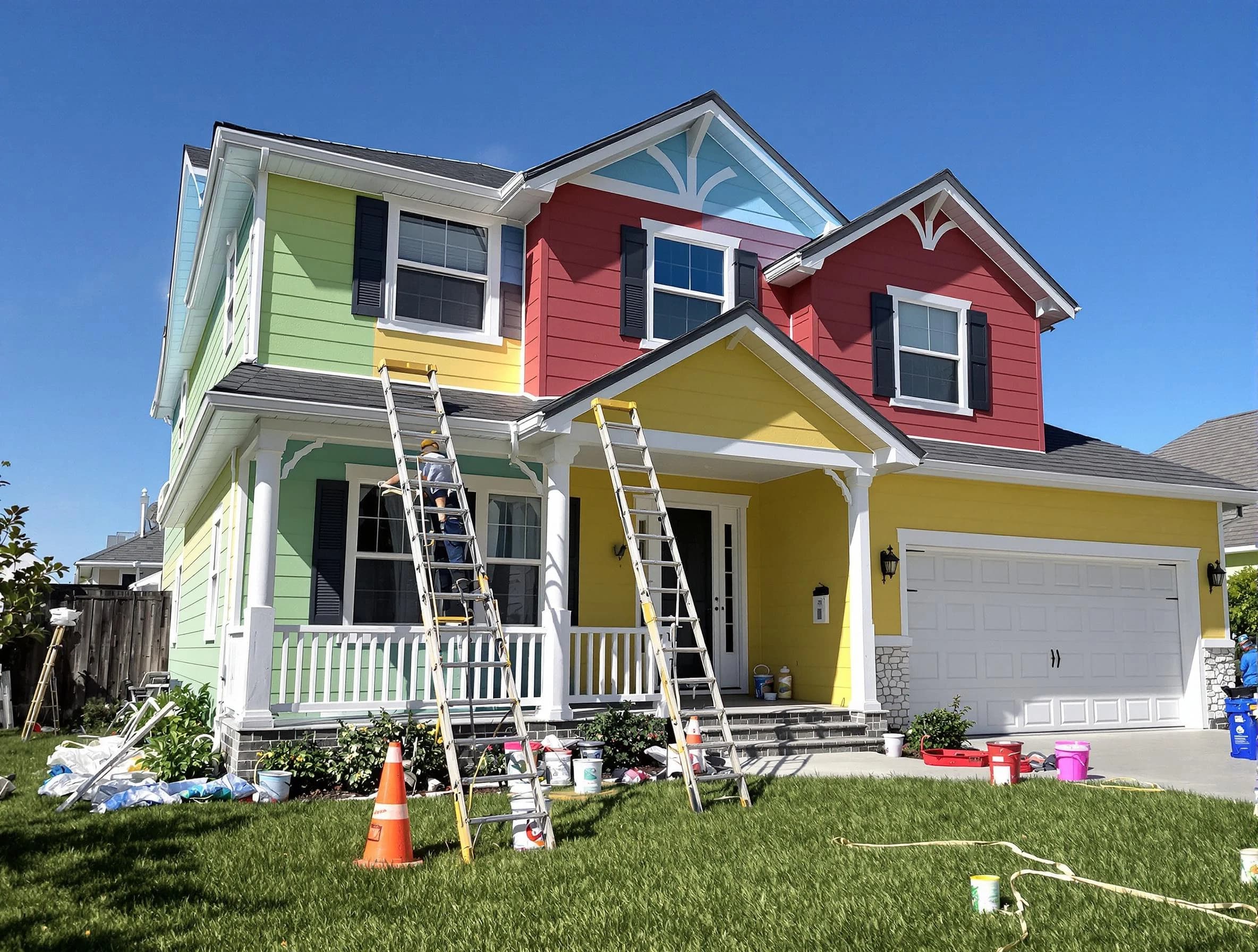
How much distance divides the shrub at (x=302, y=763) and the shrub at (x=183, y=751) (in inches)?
32.6

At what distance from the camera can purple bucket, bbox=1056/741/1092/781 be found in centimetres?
931

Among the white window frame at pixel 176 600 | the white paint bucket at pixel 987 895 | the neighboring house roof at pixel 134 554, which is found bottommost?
the white paint bucket at pixel 987 895

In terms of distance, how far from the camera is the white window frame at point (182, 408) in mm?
17188

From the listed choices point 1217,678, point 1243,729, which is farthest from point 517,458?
point 1217,678

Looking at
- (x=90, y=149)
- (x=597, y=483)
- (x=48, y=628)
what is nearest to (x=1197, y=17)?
(x=597, y=483)

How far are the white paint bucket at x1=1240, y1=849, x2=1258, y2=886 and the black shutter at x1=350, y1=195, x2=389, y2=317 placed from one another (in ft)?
29.8

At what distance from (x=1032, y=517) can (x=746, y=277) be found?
5080mm

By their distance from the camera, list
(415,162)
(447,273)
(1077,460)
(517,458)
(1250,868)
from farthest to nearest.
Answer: (1077,460) < (415,162) < (447,273) < (517,458) < (1250,868)

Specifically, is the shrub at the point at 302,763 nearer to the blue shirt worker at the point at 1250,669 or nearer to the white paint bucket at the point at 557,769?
the white paint bucket at the point at 557,769

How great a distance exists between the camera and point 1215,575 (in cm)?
1450

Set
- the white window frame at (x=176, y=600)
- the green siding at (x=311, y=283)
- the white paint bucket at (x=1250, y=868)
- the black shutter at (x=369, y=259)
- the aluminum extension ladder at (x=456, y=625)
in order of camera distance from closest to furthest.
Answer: the white paint bucket at (x=1250, y=868), the aluminum extension ladder at (x=456, y=625), the green siding at (x=311, y=283), the black shutter at (x=369, y=259), the white window frame at (x=176, y=600)

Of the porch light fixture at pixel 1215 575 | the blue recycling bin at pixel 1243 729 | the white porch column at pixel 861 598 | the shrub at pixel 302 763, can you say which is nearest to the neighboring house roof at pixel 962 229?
the white porch column at pixel 861 598

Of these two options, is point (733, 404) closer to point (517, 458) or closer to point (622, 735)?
point (517, 458)

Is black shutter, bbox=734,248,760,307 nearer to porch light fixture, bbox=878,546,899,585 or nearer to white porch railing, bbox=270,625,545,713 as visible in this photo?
porch light fixture, bbox=878,546,899,585
